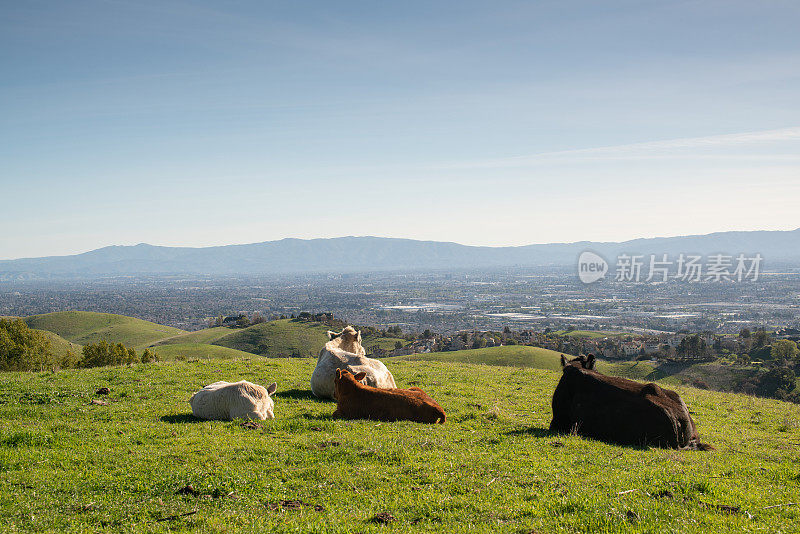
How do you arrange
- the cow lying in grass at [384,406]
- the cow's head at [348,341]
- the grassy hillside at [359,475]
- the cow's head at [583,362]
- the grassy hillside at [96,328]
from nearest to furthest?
1. the grassy hillside at [359,475]
2. the cow lying in grass at [384,406]
3. the cow's head at [583,362]
4. the cow's head at [348,341]
5. the grassy hillside at [96,328]

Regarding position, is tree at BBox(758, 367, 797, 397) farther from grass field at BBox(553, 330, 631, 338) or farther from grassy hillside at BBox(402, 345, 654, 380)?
grass field at BBox(553, 330, 631, 338)

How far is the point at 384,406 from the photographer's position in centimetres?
1314

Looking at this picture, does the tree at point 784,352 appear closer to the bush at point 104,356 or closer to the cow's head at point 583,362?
the cow's head at point 583,362

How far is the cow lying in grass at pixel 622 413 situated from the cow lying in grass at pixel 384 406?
9.87ft

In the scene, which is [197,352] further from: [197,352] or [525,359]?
[525,359]

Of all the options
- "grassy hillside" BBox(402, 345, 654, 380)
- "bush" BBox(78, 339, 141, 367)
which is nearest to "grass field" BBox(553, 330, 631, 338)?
"grassy hillside" BBox(402, 345, 654, 380)

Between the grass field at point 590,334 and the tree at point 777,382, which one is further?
the grass field at point 590,334

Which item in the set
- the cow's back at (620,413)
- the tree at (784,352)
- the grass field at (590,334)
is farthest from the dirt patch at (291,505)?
the grass field at (590,334)

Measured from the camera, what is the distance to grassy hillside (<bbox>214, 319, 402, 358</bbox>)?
101m

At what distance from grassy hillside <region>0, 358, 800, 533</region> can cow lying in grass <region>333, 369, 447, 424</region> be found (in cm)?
52

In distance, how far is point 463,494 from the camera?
7.80 metres

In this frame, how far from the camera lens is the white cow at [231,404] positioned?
42.2 feet

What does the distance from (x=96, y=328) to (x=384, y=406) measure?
14006 centimetres

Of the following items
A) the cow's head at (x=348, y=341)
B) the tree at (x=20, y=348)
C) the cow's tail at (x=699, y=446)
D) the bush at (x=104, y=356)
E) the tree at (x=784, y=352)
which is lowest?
the tree at (x=784, y=352)
